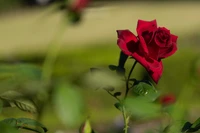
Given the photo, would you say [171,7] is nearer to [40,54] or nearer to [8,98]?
[40,54]

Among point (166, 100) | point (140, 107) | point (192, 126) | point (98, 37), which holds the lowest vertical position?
point (98, 37)

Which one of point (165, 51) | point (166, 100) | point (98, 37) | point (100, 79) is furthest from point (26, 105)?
point (98, 37)

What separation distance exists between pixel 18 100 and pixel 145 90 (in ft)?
0.74

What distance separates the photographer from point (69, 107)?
0.94m

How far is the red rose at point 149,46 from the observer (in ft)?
4.08

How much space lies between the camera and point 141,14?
28.3 feet

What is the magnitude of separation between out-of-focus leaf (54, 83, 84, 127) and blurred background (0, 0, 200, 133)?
3039mm

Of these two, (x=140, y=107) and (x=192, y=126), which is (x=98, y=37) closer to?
(x=192, y=126)

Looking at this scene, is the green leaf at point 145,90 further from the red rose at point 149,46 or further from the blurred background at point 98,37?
the blurred background at point 98,37

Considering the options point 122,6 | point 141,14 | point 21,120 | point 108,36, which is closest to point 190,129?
point 21,120

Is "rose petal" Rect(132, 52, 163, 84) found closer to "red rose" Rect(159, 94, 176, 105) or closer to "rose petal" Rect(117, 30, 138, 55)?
"rose petal" Rect(117, 30, 138, 55)

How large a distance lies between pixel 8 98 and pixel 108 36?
6.48m

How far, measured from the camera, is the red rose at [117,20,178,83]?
1242 millimetres

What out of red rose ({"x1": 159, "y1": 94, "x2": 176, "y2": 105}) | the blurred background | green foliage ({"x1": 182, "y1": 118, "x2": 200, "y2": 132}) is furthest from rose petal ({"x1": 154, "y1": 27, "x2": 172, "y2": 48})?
the blurred background
